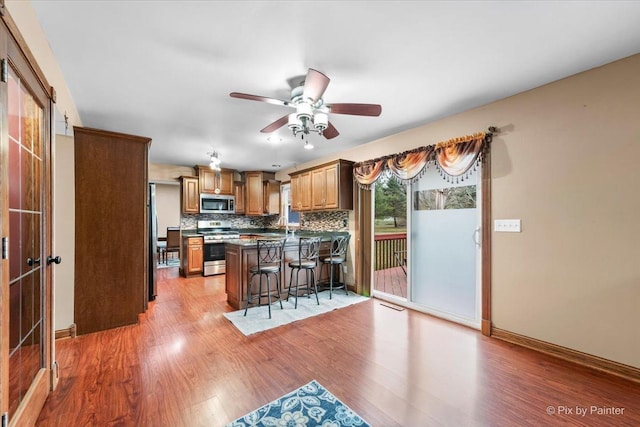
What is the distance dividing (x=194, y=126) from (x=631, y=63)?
14.6ft

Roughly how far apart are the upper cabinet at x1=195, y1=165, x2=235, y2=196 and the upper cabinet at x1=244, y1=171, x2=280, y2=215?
0.41 metres

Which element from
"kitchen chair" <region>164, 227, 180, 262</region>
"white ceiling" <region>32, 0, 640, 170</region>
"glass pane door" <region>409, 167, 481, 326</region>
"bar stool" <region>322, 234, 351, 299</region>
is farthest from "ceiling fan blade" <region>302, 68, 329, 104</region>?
"kitchen chair" <region>164, 227, 180, 262</region>

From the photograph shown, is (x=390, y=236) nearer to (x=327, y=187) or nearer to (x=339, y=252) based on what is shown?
(x=339, y=252)

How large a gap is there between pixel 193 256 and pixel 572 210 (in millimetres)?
6140

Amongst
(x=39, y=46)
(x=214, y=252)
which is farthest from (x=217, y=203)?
(x=39, y=46)

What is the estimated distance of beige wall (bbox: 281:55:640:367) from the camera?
214 centimetres

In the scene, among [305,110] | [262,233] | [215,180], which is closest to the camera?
[305,110]

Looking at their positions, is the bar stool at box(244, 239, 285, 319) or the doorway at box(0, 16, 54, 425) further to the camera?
the bar stool at box(244, 239, 285, 319)

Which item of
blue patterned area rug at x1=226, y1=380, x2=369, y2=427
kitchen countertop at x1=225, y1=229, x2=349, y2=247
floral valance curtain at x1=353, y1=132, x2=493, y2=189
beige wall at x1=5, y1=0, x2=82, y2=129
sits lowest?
blue patterned area rug at x1=226, y1=380, x2=369, y2=427

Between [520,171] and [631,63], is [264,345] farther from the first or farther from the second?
[631,63]

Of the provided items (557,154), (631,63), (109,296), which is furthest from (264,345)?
(631,63)

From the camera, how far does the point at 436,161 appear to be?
10.9 ft

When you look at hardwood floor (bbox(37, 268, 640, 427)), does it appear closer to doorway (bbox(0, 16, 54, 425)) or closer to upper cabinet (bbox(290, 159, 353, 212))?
doorway (bbox(0, 16, 54, 425))

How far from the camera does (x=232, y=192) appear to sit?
259 inches
